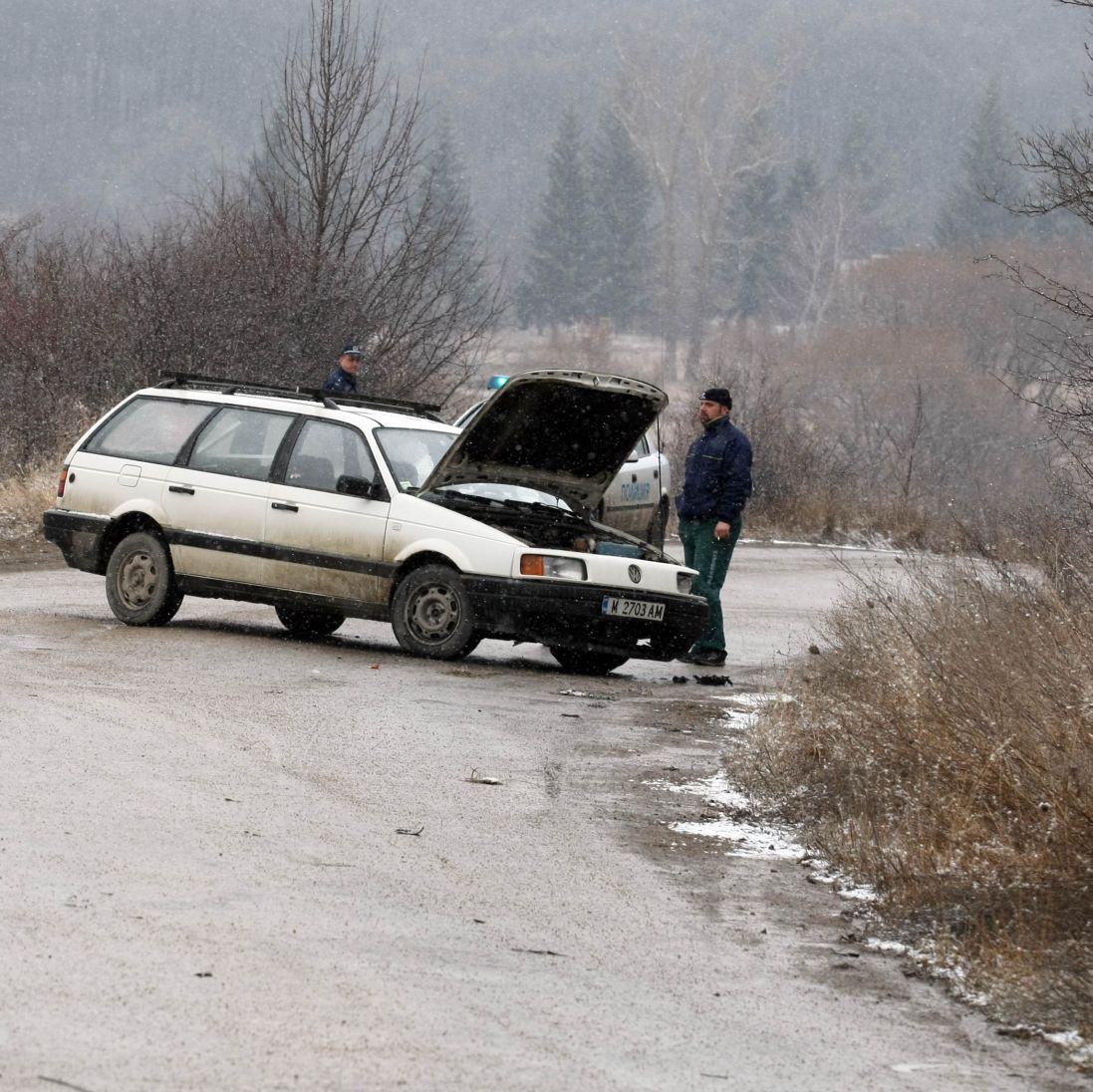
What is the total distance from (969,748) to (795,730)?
2019mm

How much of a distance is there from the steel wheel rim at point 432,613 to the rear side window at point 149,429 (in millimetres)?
2226

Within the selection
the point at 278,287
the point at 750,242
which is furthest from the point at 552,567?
the point at 750,242

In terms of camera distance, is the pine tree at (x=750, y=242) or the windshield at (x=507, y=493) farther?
the pine tree at (x=750, y=242)

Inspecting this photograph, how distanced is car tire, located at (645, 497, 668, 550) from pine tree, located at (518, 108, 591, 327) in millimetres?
89773

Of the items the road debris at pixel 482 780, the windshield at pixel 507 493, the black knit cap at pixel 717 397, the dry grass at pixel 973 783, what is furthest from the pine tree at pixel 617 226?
the road debris at pixel 482 780

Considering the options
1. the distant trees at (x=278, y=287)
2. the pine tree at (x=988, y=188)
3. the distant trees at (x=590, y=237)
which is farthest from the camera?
the distant trees at (x=590, y=237)

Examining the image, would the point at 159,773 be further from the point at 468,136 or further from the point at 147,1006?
the point at 468,136

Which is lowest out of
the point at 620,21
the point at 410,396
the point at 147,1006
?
the point at 147,1006

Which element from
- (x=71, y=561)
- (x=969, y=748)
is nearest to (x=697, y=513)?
(x=71, y=561)

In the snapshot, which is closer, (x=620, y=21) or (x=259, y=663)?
(x=259, y=663)

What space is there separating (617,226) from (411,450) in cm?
10155

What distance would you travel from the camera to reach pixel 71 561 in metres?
14.3

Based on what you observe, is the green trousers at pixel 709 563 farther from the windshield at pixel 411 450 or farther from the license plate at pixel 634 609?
the windshield at pixel 411 450

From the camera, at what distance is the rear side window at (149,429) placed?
1420 cm
